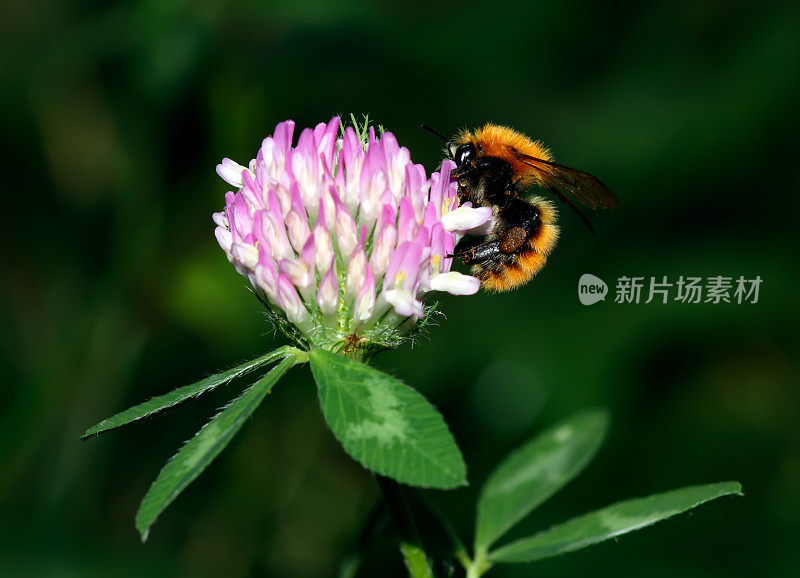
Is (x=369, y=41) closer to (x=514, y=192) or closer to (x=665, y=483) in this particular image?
(x=514, y=192)

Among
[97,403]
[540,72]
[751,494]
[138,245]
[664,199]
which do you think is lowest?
[751,494]

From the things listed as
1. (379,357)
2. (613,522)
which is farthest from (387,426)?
(379,357)

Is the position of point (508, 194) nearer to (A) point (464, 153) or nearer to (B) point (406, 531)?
(A) point (464, 153)

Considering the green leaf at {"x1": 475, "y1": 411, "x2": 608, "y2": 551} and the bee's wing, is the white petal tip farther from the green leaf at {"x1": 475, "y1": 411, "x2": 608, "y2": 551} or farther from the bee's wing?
the green leaf at {"x1": 475, "y1": 411, "x2": 608, "y2": 551}

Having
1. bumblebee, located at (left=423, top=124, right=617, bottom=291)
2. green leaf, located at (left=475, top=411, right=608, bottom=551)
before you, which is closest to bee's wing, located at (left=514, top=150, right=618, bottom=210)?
bumblebee, located at (left=423, top=124, right=617, bottom=291)

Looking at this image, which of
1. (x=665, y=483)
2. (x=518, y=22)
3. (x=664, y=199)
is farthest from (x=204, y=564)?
(x=518, y=22)
